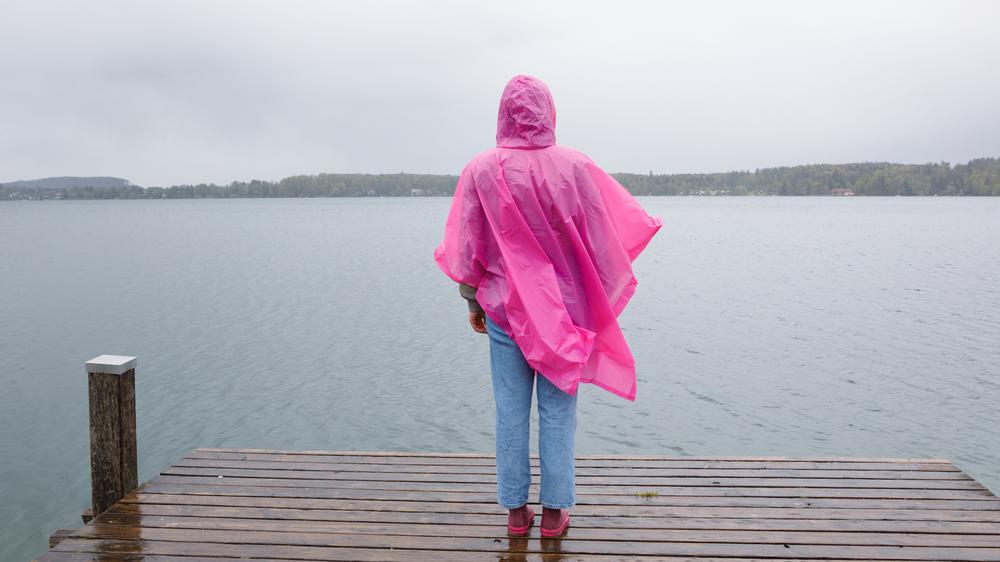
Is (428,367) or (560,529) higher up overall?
(560,529)

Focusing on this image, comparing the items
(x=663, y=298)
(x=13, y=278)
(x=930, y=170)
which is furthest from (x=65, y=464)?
(x=930, y=170)

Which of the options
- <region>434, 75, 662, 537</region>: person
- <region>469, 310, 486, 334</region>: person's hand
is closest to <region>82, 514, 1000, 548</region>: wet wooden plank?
<region>434, 75, 662, 537</region>: person

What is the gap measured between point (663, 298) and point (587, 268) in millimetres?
16797

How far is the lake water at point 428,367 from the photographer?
906 centimetres

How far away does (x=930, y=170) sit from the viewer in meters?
107

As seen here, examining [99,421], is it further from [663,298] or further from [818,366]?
[663,298]

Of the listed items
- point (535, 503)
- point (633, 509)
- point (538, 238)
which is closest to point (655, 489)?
point (633, 509)

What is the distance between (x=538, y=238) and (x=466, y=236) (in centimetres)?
31

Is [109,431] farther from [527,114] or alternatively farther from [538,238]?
[527,114]

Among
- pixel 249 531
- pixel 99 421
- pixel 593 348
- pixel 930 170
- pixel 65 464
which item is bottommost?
pixel 65 464

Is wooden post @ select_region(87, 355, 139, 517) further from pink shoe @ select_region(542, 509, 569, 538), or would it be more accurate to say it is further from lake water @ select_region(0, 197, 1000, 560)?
lake water @ select_region(0, 197, 1000, 560)

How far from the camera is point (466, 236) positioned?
316cm

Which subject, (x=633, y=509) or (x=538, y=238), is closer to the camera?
(x=538, y=238)

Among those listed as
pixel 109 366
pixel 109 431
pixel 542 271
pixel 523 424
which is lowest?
pixel 109 431
